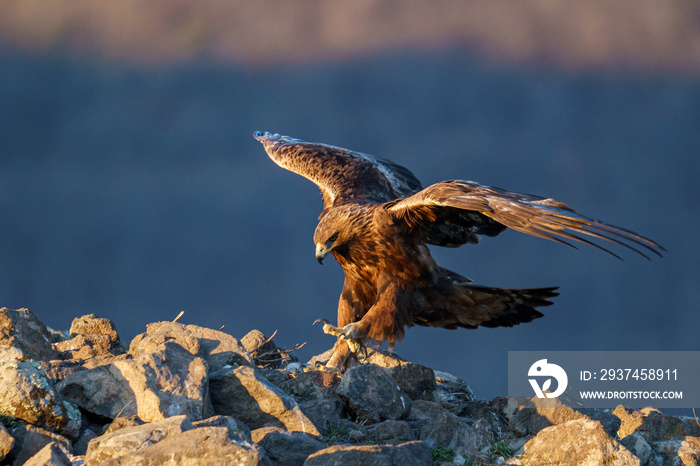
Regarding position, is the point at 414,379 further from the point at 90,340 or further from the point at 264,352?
the point at 90,340

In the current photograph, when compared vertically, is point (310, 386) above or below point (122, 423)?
above

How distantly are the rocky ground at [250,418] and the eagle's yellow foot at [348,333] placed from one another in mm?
608

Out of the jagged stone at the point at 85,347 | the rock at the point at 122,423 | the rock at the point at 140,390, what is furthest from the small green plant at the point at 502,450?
the jagged stone at the point at 85,347

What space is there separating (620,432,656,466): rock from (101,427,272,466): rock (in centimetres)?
279

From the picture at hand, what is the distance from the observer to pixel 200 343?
20.7ft

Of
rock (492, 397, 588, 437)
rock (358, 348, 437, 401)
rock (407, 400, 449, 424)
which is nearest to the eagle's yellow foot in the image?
rock (358, 348, 437, 401)

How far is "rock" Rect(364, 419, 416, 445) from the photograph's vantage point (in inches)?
188

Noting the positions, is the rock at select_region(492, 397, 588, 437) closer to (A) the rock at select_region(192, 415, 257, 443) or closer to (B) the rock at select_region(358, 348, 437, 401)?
(B) the rock at select_region(358, 348, 437, 401)

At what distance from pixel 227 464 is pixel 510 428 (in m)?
2.82

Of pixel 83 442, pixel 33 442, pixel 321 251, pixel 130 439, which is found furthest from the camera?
pixel 321 251

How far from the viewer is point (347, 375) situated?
550cm

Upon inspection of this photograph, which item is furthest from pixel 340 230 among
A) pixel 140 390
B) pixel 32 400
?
pixel 32 400

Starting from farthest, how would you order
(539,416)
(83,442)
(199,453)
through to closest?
(539,416) → (83,442) → (199,453)

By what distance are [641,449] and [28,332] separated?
4726 millimetres
